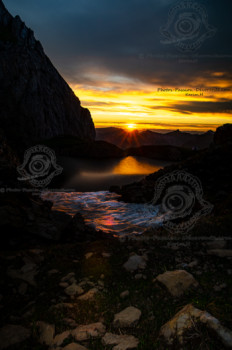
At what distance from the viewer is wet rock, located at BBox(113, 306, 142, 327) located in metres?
3.30

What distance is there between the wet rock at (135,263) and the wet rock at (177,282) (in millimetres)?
757

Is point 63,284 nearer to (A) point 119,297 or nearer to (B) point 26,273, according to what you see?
(B) point 26,273

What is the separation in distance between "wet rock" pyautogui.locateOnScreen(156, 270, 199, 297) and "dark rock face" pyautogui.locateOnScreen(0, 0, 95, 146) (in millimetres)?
94645

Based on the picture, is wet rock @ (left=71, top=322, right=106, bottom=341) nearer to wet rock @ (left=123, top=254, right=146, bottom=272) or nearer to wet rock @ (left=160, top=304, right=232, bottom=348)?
wet rock @ (left=160, top=304, right=232, bottom=348)

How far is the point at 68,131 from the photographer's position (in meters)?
124

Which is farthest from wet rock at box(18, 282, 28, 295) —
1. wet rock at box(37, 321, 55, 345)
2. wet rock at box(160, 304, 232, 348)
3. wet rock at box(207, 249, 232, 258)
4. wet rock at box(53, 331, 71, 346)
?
wet rock at box(207, 249, 232, 258)

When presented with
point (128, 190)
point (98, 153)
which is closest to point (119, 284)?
point (128, 190)

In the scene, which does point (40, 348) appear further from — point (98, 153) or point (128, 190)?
point (98, 153)

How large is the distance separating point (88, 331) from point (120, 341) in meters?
0.53

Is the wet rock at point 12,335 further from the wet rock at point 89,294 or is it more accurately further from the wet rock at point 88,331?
the wet rock at point 89,294

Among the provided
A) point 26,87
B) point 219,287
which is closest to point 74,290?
point 219,287

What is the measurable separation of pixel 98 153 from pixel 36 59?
77.4m

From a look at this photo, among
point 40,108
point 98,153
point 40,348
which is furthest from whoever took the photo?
point 40,108

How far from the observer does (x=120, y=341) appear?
2.95m
